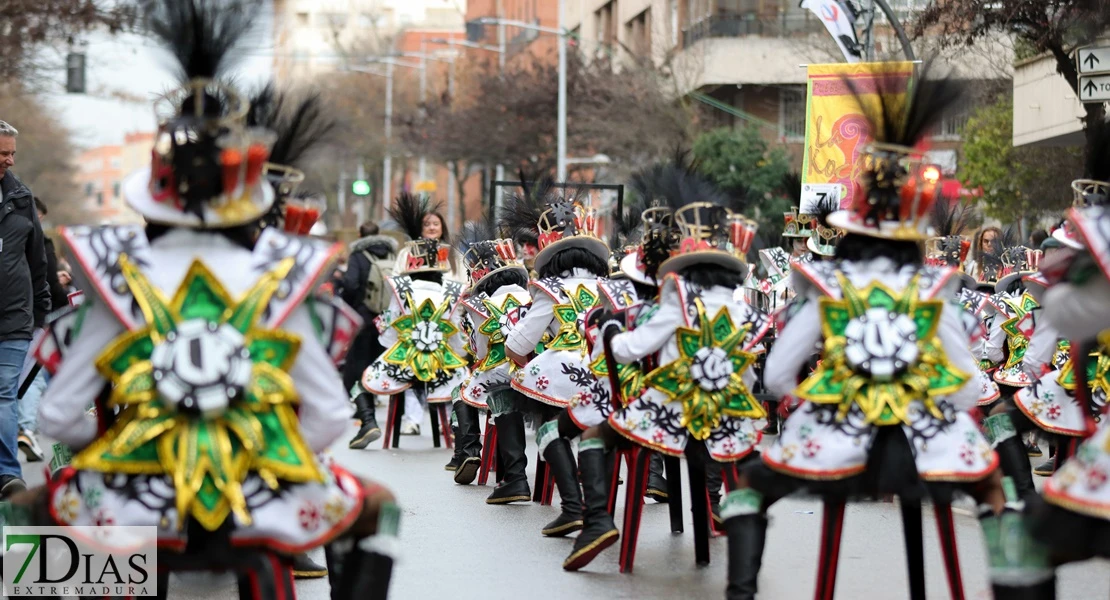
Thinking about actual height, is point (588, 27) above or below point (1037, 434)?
above

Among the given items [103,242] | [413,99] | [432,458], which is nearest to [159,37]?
[103,242]

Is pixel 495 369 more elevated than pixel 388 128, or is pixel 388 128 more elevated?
pixel 388 128

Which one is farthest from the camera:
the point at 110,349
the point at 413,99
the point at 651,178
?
the point at 413,99

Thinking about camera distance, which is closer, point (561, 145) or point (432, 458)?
point (432, 458)

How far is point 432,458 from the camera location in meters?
16.0

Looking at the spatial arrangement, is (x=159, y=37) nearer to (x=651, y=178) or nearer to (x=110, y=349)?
(x=110, y=349)

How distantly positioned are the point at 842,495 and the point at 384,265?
50.0 feet

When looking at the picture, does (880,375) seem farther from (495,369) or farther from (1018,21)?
(1018,21)

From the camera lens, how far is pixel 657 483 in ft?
41.1

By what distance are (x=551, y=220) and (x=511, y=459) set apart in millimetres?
1622

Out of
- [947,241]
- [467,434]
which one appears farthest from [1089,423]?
[947,241]

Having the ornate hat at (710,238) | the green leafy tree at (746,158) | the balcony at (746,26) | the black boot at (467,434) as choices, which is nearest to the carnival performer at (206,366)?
the ornate hat at (710,238)

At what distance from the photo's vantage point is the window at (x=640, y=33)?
4638 centimetres

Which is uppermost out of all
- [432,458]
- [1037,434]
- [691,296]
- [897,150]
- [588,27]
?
[588,27]
